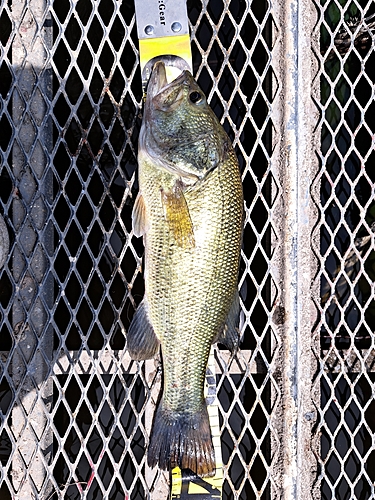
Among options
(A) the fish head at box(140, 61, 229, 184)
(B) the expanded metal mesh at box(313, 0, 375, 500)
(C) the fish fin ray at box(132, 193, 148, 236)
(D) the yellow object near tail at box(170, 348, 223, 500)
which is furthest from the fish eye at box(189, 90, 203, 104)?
(D) the yellow object near tail at box(170, 348, 223, 500)

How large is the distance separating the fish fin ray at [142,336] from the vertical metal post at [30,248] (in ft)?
1.80

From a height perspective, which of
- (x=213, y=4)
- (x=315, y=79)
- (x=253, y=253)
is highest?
(x=213, y=4)

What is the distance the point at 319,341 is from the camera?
232cm

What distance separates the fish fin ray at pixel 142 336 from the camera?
1915 millimetres

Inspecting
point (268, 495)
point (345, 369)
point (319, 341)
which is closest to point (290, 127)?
point (319, 341)

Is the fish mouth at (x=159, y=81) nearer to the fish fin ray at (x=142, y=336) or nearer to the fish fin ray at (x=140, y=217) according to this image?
the fish fin ray at (x=140, y=217)

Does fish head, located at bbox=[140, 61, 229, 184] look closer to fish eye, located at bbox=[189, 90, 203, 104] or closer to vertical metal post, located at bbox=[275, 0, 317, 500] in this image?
fish eye, located at bbox=[189, 90, 203, 104]

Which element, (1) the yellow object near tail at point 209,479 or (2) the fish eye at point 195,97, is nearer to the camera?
(2) the fish eye at point 195,97

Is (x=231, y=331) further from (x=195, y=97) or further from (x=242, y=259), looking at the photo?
(x=195, y=97)

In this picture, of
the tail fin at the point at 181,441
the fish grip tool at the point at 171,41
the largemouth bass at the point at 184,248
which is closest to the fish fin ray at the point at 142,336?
the largemouth bass at the point at 184,248

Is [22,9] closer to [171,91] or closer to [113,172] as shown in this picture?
[113,172]

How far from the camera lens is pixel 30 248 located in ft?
7.52

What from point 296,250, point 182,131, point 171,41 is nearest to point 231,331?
point 296,250

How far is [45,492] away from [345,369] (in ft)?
4.88
